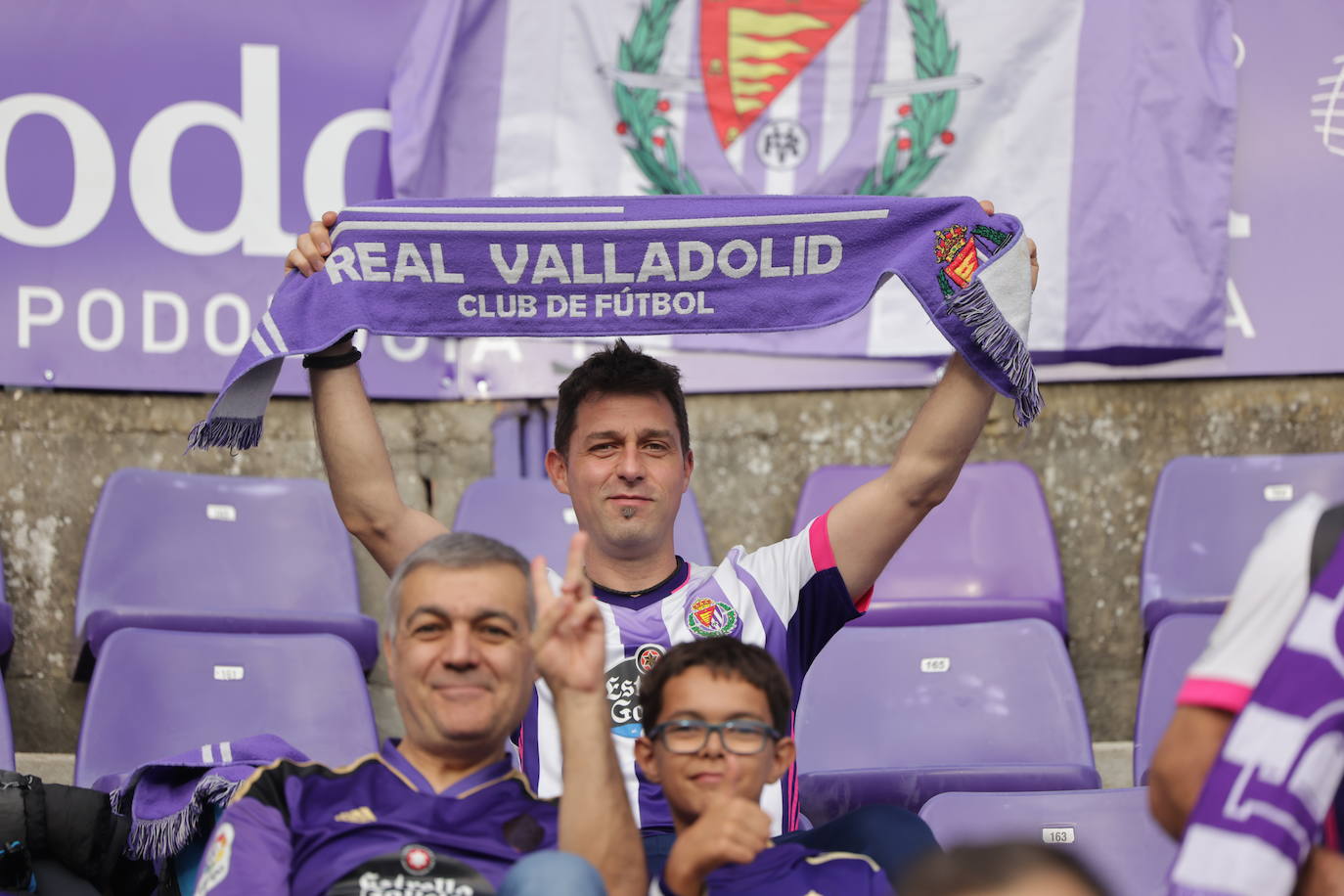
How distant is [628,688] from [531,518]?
6.08ft

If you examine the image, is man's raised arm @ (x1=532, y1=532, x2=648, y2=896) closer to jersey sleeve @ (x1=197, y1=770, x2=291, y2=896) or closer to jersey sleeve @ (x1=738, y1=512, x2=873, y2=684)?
jersey sleeve @ (x1=197, y1=770, x2=291, y2=896)

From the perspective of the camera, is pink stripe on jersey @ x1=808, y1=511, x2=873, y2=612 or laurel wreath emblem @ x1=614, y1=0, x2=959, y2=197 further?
laurel wreath emblem @ x1=614, y1=0, x2=959, y2=197

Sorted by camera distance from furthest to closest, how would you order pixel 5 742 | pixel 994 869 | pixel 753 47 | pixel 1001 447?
pixel 1001 447 → pixel 753 47 → pixel 5 742 → pixel 994 869

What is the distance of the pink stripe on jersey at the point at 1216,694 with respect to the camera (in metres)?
1.74

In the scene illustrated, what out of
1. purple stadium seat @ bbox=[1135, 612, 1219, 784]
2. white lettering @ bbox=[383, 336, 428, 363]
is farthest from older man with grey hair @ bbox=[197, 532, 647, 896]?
white lettering @ bbox=[383, 336, 428, 363]

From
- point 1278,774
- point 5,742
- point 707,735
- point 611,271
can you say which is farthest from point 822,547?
point 5,742

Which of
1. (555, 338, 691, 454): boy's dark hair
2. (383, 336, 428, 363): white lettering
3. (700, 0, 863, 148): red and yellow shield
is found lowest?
(555, 338, 691, 454): boy's dark hair

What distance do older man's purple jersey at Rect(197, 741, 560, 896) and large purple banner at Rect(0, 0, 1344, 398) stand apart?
2662 mm

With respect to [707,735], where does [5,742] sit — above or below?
below

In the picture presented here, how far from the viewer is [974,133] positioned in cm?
473

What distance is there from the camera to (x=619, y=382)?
2.94m

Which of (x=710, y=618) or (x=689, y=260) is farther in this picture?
(x=689, y=260)

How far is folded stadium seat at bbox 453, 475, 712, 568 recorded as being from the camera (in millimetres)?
4465

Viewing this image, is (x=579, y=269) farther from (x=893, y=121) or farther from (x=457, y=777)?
(x=893, y=121)
